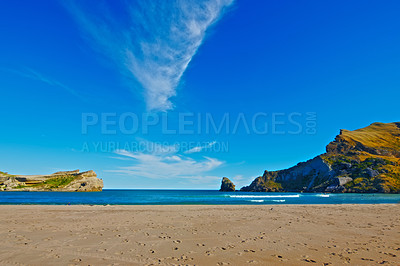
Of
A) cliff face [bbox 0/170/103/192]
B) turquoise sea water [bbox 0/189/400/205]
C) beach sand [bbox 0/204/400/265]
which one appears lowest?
turquoise sea water [bbox 0/189/400/205]

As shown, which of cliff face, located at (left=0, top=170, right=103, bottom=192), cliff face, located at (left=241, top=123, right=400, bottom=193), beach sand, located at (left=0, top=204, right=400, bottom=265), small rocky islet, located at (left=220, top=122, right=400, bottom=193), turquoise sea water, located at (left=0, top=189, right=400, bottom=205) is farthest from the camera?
cliff face, located at (left=0, top=170, right=103, bottom=192)

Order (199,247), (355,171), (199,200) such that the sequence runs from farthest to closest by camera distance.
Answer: (355,171)
(199,200)
(199,247)

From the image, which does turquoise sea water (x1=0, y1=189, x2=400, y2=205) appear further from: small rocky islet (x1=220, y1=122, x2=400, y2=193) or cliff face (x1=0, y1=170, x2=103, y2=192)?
cliff face (x1=0, y1=170, x2=103, y2=192)

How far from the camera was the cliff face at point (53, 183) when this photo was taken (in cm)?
17700

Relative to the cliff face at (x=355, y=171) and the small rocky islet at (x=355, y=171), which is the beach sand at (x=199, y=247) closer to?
the small rocky islet at (x=355, y=171)

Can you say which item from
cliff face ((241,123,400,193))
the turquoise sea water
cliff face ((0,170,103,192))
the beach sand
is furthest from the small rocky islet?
cliff face ((0,170,103,192))

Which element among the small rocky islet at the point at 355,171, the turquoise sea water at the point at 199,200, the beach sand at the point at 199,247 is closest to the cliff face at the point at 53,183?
the turquoise sea water at the point at 199,200

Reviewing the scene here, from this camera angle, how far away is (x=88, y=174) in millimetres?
191500

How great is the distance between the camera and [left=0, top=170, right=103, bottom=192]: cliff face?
17700 centimetres

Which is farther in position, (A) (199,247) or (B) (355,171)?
(B) (355,171)

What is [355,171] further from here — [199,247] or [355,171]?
[199,247]

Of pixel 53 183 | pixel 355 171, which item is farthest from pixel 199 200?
pixel 53 183

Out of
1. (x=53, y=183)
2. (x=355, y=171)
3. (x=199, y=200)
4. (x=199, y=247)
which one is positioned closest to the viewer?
(x=199, y=247)

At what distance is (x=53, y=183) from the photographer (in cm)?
18438
